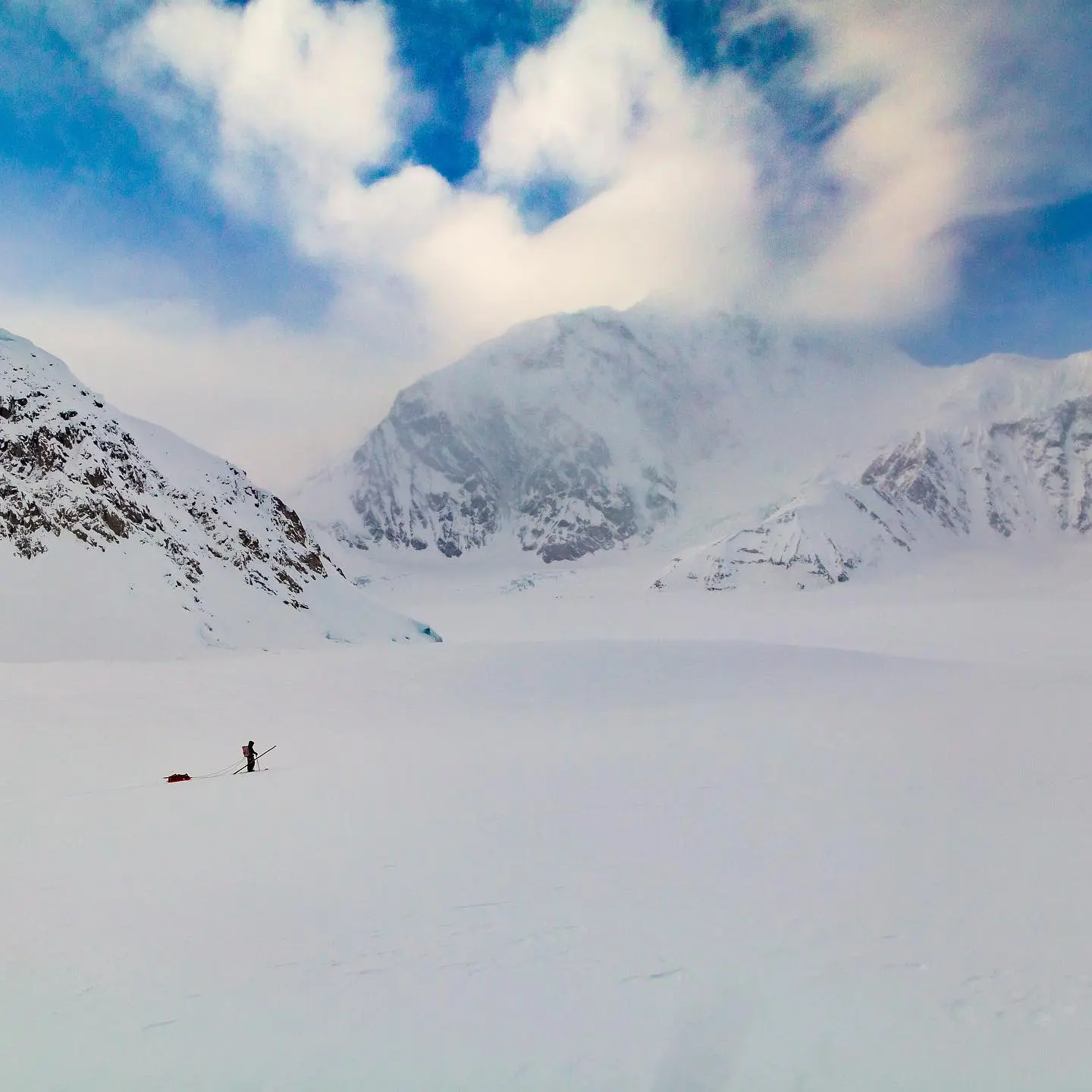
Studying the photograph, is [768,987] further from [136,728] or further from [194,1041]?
[136,728]

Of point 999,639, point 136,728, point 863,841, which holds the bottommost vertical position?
point 999,639

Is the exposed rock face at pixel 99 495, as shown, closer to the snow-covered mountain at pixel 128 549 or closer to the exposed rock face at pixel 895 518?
the snow-covered mountain at pixel 128 549

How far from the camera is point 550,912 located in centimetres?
730

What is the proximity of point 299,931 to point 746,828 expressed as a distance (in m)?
6.20

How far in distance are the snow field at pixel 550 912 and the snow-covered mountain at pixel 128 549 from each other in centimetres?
1169

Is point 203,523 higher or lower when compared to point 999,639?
higher

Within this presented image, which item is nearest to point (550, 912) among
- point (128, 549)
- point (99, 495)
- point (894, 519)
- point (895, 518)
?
point (128, 549)

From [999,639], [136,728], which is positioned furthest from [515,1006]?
[999,639]

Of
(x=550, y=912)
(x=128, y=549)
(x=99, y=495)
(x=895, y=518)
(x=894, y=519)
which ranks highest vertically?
(x=99, y=495)

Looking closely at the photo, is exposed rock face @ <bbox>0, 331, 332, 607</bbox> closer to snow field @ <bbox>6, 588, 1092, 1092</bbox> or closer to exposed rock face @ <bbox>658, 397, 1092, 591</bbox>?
snow field @ <bbox>6, 588, 1092, 1092</bbox>

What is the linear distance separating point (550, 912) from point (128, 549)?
1215 inches

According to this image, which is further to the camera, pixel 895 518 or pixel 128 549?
pixel 895 518

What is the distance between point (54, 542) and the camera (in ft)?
97.2

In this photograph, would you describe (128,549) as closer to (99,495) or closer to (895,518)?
(99,495)
